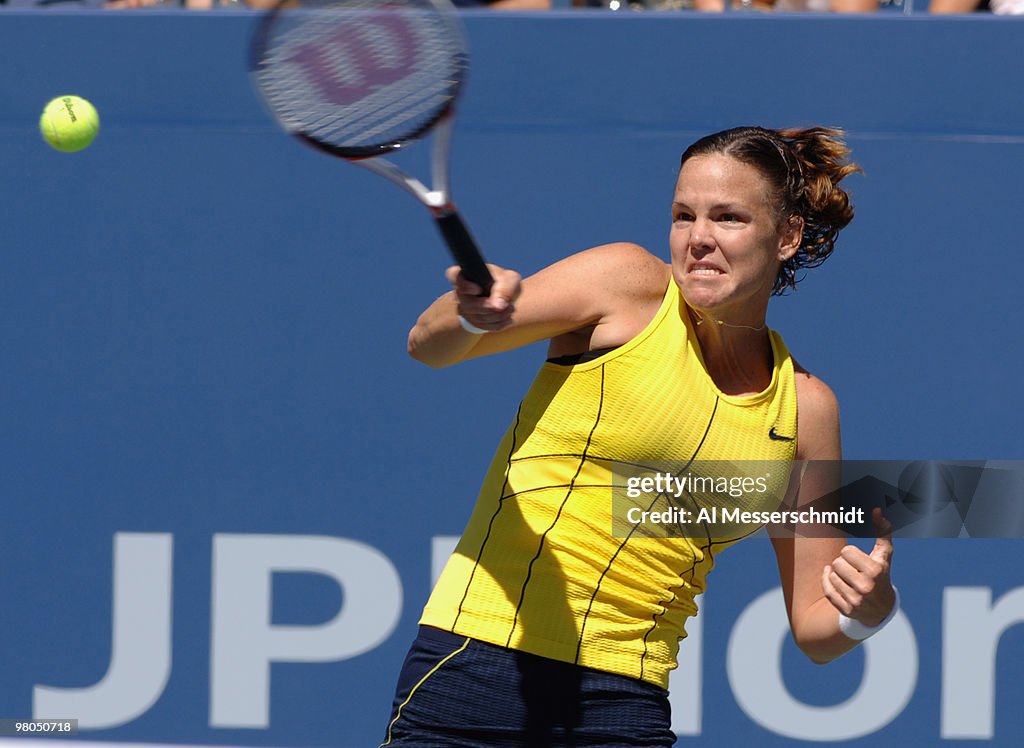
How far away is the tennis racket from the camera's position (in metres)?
1.89

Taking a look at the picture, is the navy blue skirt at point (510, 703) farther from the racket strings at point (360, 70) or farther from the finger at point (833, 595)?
the racket strings at point (360, 70)

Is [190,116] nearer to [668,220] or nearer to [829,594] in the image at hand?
A: [668,220]

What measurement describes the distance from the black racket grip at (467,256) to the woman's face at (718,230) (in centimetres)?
36

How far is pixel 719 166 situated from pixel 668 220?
4.50ft

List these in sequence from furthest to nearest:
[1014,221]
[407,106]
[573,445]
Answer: [1014,221]
[407,106]
[573,445]

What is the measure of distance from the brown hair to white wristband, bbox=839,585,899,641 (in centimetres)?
52

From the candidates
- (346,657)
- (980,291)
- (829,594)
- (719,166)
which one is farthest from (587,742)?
(980,291)

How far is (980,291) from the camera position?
10.7 feet

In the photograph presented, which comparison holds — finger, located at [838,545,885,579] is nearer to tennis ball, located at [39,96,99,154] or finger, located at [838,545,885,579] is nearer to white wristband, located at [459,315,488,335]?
white wristband, located at [459,315,488,335]

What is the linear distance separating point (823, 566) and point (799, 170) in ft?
1.96

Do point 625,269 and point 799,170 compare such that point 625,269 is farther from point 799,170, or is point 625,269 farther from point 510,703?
point 510,703

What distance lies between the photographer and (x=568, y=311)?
1.85m

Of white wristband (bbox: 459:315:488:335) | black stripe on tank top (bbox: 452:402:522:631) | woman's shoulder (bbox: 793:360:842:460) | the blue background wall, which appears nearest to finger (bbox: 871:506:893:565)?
woman's shoulder (bbox: 793:360:842:460)

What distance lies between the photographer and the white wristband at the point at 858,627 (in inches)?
78.0
